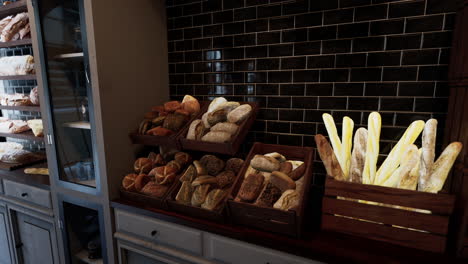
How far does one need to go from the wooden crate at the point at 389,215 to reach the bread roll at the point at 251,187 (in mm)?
292

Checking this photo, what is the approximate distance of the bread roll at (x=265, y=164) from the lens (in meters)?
1.21

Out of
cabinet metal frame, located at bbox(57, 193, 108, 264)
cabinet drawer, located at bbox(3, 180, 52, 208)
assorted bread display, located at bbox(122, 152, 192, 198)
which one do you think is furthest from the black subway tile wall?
cabinet drawer, located at bbox(3, 180, 52, 208)

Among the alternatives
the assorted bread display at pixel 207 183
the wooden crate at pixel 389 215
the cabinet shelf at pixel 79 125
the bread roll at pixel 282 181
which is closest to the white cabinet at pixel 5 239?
the cabinet shelf at pixel 79 125

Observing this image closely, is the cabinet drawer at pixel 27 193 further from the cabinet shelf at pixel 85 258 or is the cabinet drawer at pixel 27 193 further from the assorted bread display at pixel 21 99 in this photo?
the assorted bread display at pixel 21 99

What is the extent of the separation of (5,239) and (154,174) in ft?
5.09

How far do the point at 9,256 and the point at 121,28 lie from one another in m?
1.99

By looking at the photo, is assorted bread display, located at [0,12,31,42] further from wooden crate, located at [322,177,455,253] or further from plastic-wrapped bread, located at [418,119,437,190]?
plastic-wrapped bread, located at [418,119,437,190]

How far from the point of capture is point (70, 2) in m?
1.39

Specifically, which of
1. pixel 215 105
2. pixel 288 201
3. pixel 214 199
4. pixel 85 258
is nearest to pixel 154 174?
pixel 214 199

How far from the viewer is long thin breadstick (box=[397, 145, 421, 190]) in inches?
36.8

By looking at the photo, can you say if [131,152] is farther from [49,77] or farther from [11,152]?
[11,152]

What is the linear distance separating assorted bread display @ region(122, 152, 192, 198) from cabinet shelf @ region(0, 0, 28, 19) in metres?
1.47

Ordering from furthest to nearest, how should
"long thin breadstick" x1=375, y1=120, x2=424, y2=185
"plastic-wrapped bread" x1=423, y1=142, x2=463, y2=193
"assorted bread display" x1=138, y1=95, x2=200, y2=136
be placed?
1. "assorted bread display" x1=138, y1=95, x2=200, y2=136
2. "long thin breadstick" x1=375, y1=120, x2=424, y2=185
3. "plastic-wrapped bread" x1=423, y1=142, x2=463, y2=193

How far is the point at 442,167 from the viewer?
0.91 meters
